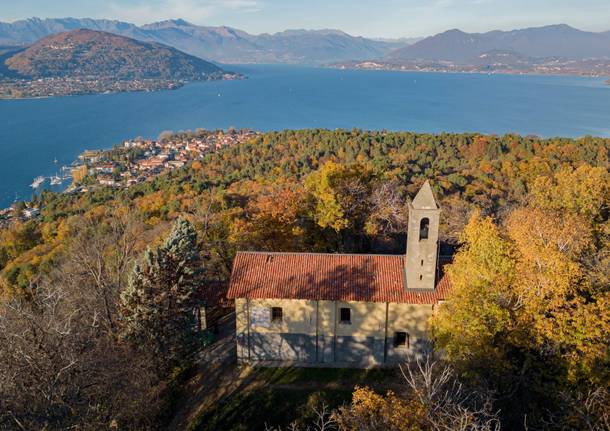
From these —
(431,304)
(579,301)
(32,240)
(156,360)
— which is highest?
(579,301)

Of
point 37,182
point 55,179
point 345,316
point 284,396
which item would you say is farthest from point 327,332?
point 37,182

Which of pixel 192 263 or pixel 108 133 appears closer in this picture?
pixel 192 263

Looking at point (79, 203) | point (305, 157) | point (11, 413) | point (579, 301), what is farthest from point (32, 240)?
point (579, 301)

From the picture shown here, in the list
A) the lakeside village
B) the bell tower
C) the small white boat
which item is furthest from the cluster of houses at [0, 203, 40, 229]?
the bell tower

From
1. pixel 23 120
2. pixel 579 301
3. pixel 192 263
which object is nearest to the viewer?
pixel 579 301

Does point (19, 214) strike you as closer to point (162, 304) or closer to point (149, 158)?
point (149, 158)

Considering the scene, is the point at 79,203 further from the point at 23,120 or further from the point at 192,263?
the point at 23,120

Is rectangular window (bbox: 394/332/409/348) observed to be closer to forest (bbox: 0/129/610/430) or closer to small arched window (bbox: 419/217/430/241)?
forest (bbox: 0/129/610/430)

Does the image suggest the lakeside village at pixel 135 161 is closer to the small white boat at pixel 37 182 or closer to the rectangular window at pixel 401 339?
the small white boat at pixel 37 182
